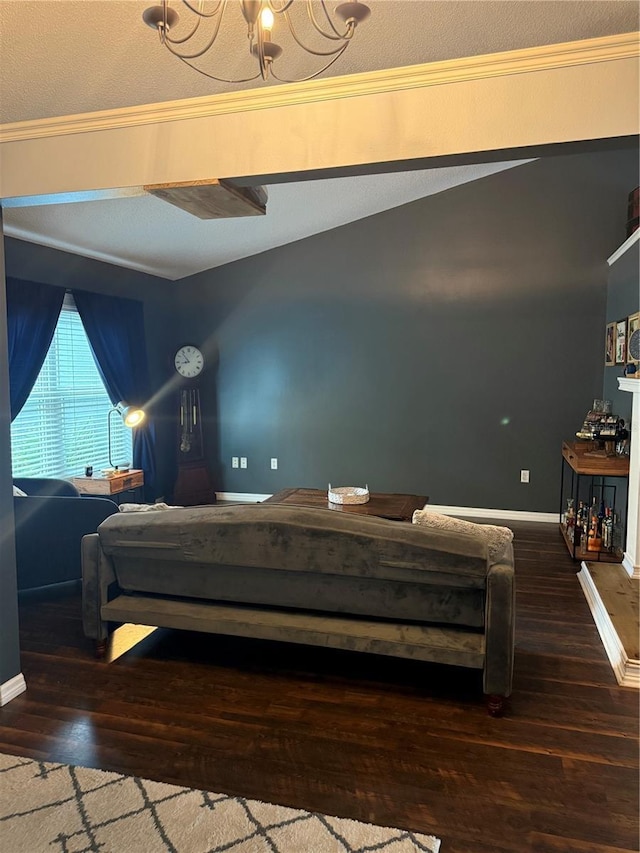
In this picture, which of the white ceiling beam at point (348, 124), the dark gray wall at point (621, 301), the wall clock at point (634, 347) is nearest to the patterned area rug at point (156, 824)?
the white ceiling beam at point (348, 124)

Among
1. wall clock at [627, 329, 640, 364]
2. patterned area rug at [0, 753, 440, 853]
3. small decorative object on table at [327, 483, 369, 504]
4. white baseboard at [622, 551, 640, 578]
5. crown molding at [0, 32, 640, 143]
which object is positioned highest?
crown molding at [0, 32, 640, 143]

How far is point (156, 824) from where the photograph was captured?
6.41 ft

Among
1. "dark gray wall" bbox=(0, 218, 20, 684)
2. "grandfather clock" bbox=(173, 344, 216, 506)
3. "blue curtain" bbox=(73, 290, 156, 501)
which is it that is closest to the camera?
"dark gray wall" bbox=(0, 218, 20, 684)

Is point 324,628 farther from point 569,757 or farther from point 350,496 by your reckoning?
point 350,496

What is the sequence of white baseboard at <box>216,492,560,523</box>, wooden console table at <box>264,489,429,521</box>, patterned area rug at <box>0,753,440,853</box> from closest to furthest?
patterned area rug at <box>0,753,440,853</box> < wooden console table at <box>264,489,429,521</box> < white baseboard at <box>216,492,560,523</box>

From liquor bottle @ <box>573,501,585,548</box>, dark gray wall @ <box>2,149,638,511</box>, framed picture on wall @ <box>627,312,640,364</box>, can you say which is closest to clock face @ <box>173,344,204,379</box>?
dark gray wall @ <box>2,149,638,511</box>

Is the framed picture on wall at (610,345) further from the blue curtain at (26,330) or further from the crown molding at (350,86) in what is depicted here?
the blue curtain at (26,330)

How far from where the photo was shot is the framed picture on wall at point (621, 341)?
15.0 ft

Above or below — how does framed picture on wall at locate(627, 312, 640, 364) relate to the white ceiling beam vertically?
below

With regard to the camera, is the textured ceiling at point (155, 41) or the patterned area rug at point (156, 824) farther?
the patterned area rug at point (156, 824)

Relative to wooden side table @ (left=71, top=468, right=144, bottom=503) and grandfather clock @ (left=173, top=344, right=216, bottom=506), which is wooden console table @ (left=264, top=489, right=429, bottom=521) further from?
grandfather clock @ (left=173, top=344, right=216, bottom=506)

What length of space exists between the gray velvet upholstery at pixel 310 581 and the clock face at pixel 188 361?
11.7 feet

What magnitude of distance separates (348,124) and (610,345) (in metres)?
3.90

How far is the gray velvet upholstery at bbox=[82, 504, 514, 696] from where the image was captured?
2.52 meters
